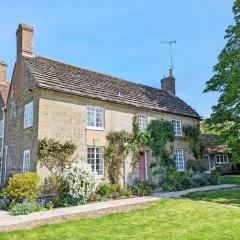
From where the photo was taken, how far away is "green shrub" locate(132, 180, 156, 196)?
62.9 ft

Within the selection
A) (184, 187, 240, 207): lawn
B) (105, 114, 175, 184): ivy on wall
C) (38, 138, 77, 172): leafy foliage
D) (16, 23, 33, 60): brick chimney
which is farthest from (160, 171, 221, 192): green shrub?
(16, 23, 33, 60): brick chimney

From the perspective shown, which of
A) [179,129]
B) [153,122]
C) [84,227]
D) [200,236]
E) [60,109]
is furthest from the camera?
[179,129]

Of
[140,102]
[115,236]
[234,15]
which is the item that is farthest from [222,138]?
[115,236]

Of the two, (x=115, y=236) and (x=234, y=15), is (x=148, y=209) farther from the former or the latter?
(x=234, y=15)

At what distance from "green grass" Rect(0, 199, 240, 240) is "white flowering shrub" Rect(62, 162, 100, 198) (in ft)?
12.1

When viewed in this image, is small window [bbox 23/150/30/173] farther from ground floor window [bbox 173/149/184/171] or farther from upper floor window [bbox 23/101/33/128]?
ground floor window [bbox 173/149/184/171]

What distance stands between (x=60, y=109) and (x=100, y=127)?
3.35m

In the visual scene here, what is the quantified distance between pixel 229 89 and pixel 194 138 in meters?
6.80

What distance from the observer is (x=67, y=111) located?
A: 62.4 feet

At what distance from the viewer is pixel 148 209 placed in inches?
536

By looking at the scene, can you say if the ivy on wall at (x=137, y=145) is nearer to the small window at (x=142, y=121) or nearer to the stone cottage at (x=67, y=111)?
the small window at (x=142, y=121)

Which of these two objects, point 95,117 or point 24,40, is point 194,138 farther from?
point 24,40

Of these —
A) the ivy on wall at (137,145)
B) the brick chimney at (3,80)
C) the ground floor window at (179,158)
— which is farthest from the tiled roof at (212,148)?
the brick chimney at (3,80)

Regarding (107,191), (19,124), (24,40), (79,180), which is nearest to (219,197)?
(107,191)
